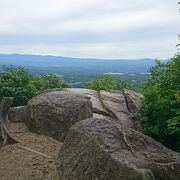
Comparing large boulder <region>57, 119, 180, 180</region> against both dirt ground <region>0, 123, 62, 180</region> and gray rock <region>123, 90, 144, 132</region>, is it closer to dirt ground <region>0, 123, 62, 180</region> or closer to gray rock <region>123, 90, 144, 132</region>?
dirt ground <region>0, 123, 62, 180</region>

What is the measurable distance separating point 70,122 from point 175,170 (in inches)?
264

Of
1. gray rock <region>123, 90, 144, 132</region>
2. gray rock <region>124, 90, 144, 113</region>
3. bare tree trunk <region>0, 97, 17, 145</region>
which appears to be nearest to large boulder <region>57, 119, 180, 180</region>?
bare tree trunk <region>0, 97, 17, 145</region>

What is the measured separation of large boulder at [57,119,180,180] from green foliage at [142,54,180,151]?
5.20 metres

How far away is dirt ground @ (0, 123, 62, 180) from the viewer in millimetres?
9250

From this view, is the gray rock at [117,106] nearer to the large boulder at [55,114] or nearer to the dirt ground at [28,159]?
the large boulder at [55,114]

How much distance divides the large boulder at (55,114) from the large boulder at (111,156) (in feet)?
15.5

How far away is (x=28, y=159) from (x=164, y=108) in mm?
5460

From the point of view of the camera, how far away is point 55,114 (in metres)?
13.0

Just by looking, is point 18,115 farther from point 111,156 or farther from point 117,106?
point 111,156

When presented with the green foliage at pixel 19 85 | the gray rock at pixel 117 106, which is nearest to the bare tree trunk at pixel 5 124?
the gray rock at pixel 117 106

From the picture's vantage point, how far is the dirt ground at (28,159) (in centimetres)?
925

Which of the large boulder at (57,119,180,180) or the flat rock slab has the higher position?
the large boulder at (57,119,180,180)

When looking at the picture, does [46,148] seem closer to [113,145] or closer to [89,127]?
[89,127]

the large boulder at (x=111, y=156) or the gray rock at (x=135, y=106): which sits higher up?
the large boulder at (x=111, y=156)
